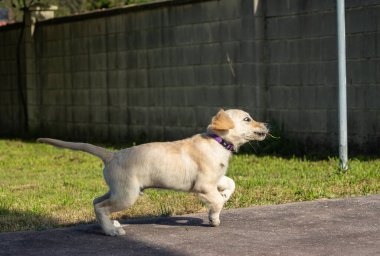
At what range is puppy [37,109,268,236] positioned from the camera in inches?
268

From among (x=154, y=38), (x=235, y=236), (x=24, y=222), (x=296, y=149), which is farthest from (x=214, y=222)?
(x=154, y=38)

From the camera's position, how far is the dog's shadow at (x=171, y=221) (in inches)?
290

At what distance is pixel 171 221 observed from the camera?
7508 mm

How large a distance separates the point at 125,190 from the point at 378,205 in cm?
246

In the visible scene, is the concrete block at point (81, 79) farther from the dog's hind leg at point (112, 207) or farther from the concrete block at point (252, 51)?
the dog's hind leg at point (112, 207)

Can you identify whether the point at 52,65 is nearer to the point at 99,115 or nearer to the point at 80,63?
A: the point at 80,63

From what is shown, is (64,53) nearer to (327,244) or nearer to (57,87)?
(57,87)

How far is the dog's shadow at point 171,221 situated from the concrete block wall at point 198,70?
5119 mm

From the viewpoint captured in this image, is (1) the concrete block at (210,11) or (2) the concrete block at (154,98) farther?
(2) the concrete block at (154,98)

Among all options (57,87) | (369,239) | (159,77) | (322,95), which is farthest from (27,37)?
(369,239)

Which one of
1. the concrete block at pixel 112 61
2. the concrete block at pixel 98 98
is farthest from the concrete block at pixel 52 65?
the concrete block at pixel 112 61

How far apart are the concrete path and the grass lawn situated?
59 centimetres

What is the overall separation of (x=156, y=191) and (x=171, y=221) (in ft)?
7.01

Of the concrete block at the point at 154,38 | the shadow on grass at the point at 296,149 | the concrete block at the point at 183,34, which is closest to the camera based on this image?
the shadow on grass at the point at 296,149
